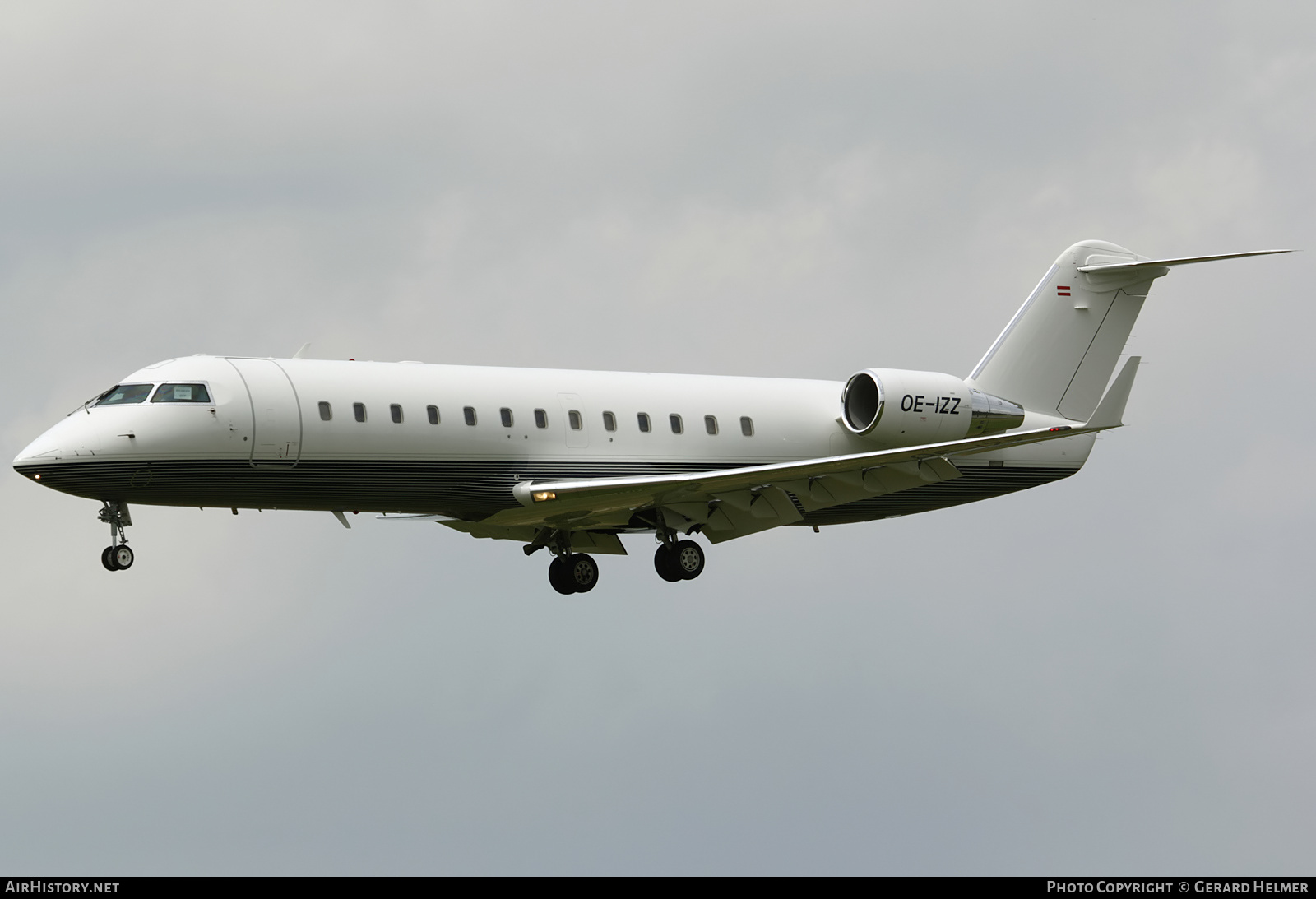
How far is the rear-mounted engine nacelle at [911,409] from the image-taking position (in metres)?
36.6

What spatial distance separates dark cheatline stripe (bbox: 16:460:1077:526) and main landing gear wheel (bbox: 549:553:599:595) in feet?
11.8

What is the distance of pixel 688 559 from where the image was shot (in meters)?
35.6

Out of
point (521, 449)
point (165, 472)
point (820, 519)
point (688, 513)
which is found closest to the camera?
point (165, 472)

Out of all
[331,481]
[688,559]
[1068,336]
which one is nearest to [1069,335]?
[1068,336]

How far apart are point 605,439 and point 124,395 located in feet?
28.9

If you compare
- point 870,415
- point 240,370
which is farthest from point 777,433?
point 240,370

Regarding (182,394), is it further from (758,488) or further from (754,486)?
(758,488)

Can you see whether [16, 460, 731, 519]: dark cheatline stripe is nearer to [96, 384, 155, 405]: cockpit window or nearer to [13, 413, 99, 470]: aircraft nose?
[13, 413, 99, 470]: aircraft nose

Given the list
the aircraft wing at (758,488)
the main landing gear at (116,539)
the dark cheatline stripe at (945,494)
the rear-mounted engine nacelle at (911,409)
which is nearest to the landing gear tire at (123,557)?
the main landing gear at (116,539)

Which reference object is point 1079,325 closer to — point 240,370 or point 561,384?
point 561,384

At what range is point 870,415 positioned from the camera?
36969 millimetres

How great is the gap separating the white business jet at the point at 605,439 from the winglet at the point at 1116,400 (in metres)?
0.05

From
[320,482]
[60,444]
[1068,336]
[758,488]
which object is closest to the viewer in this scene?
[60,444]

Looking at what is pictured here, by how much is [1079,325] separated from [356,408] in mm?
16702
